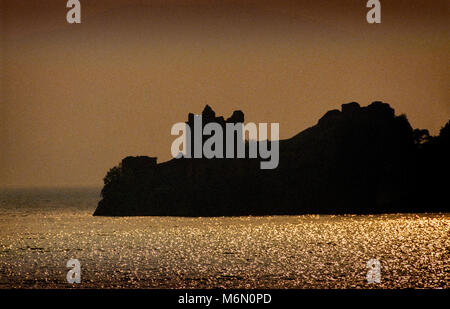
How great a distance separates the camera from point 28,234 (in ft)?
458
